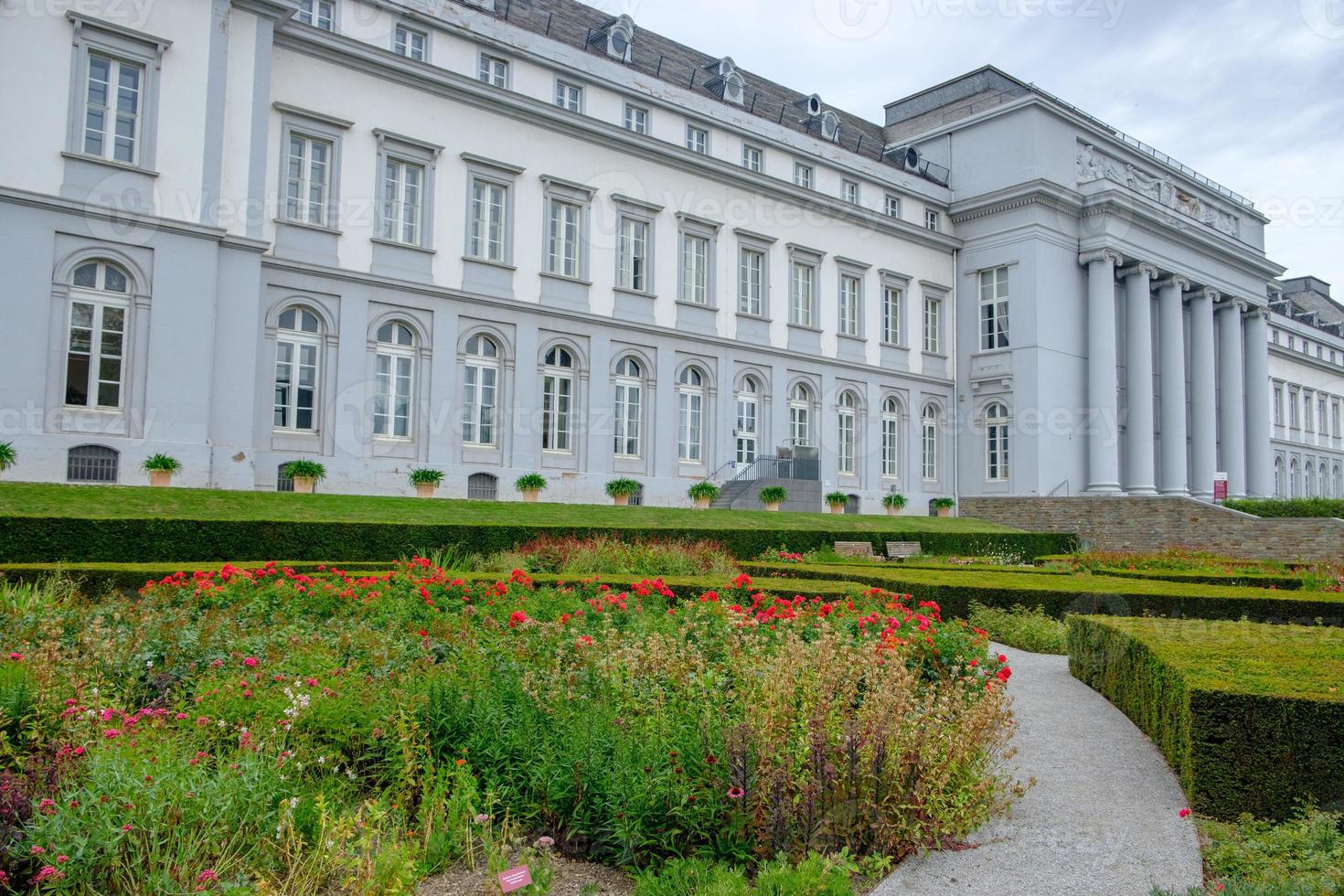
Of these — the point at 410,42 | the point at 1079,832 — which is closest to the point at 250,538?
the point at 1079,832

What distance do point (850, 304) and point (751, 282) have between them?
5045 millimetres

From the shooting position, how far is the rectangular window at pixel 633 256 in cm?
2962

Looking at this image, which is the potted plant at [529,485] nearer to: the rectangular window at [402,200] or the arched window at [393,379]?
the arched window at [393,379]

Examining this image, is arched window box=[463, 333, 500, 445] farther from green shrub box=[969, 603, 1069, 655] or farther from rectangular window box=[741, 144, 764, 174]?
green shrub box=[969, 603, 1069, 655]

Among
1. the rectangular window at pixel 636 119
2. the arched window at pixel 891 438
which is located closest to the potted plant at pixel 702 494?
the arched window at pixel 891 438

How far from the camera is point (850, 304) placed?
36438mm

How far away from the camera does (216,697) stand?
5.39 meters

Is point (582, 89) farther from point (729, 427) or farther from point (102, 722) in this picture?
point (102, 722)

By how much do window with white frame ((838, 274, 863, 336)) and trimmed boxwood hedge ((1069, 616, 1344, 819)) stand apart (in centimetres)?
2975

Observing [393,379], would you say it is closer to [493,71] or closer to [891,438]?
[493,71]

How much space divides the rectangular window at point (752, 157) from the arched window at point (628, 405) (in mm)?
8430

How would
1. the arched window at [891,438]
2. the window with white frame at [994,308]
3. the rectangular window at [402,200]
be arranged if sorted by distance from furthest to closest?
the window with white frame at [994,308], the arched window at [891,438], the rectangular window at [402,200]

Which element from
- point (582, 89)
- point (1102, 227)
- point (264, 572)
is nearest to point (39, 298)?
point (264, 572)

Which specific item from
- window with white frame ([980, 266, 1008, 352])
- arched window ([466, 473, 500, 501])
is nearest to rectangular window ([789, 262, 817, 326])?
window with white frame ([980, 266, 1008, 352])
